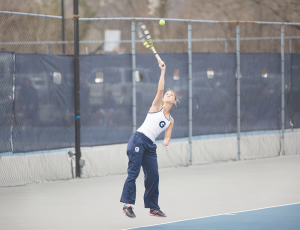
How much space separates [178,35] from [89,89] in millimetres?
21489

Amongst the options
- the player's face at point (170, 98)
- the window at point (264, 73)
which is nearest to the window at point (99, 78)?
the player's face at point (170, 98)

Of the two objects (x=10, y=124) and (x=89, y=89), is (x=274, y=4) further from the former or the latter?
(x=10, y=124)

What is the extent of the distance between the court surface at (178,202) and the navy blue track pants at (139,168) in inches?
11.4

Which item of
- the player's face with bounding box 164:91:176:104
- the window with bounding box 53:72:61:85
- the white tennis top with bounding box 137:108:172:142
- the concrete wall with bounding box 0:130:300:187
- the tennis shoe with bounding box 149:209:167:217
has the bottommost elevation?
Result: the tennis shoe with bounding box 149:209:167:217

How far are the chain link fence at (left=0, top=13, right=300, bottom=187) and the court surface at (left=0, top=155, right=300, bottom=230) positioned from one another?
0.78 meters

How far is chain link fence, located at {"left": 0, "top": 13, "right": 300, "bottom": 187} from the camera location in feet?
33.3

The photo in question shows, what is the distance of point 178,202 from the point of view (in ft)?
28.1

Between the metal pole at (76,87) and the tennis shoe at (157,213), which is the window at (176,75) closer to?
the metal pole at (76,87)

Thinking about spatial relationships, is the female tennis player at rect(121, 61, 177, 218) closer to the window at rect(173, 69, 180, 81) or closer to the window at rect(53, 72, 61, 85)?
the window at rect(53, 72, 61, 85)

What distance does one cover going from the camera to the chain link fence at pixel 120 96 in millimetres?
10141

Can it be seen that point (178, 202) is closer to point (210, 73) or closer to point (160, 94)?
point (160, 94)

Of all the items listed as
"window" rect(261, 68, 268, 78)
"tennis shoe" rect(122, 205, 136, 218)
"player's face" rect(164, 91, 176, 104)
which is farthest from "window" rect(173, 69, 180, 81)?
"tennis shoe" rect(122, 205, 136, 218)

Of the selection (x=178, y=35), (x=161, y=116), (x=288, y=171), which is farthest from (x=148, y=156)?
(x=178, y=35)

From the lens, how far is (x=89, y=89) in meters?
11.2
